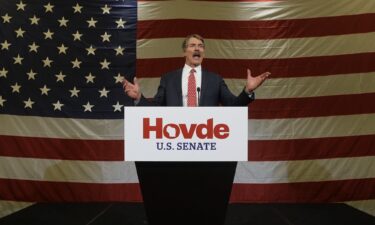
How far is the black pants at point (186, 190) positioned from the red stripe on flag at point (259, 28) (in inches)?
88.6

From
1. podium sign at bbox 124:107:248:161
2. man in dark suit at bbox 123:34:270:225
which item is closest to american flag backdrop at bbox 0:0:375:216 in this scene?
man in dark suit at bbox 123:34:270:225

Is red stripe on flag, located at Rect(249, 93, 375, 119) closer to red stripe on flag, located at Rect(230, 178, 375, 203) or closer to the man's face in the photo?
red stripe on flag, located at Rect(230, 178, 375, 203)

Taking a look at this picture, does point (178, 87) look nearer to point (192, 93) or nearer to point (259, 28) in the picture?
point (192, 93)

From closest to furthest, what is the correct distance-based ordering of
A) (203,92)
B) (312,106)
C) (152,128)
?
(152,128) < (203,92) < (312,106)

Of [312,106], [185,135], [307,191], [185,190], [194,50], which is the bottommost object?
[307,191]

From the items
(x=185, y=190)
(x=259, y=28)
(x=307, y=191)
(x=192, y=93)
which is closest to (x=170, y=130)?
(x=185, y=190)

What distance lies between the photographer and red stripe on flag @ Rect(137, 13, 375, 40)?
390 cm

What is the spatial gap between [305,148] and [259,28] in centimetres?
128

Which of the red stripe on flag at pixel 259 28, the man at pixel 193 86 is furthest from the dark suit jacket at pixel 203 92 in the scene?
the red stripe on flag at pixel 259 28

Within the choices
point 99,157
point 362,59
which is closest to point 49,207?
point 99,157

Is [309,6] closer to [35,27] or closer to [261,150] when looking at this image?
[261,150]

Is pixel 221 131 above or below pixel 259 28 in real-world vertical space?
below

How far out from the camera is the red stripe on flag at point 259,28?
3.90 meters

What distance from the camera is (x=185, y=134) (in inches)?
72.8
